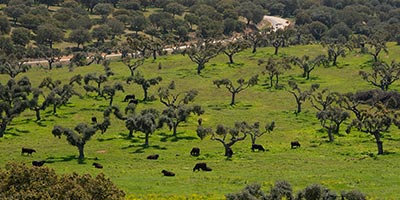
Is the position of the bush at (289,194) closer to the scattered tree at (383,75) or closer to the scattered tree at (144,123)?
the scattered tree at (144,123)

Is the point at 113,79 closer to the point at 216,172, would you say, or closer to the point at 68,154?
the point at 68,154

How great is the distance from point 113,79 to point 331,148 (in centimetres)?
6196

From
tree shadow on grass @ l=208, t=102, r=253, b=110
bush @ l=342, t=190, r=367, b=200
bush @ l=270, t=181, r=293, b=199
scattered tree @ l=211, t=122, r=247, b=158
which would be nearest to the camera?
A: bush @ l=342, t=190, r=367, b=200

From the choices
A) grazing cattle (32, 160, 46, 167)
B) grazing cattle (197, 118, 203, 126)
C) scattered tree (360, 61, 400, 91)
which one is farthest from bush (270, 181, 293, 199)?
scattered tree (360, 61, 400, 91)

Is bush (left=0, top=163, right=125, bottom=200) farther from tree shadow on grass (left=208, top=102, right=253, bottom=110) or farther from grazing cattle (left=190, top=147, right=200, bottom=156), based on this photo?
tree shadow on grass (left=208, top=102, right=253, bottom=110)

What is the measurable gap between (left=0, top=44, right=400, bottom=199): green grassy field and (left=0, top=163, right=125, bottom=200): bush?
45.5ft

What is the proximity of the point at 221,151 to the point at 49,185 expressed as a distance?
37717 mm

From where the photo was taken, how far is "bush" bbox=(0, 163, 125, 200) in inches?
1203

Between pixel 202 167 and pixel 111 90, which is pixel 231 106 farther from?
pixel 202 167

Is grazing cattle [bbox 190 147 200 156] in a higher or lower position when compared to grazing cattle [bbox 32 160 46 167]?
higher

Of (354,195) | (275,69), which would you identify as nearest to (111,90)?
(275,69)

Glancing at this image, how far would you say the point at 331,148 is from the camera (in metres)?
68.6

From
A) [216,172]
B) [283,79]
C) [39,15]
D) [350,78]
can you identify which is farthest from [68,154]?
[39,15]

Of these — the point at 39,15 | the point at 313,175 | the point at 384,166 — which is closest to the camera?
the point at 313,175
